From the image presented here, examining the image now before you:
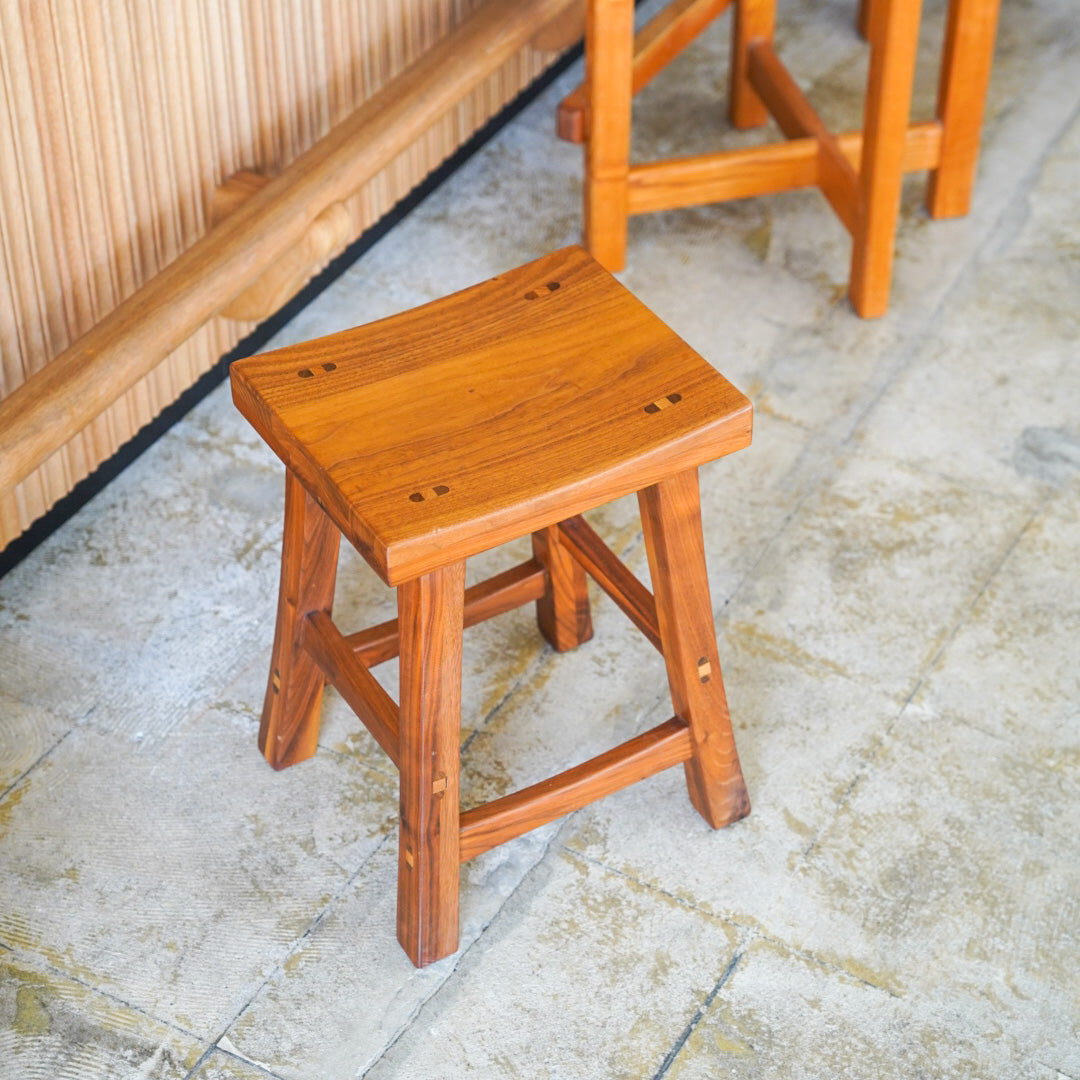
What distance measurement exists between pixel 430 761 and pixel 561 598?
1.64 feet

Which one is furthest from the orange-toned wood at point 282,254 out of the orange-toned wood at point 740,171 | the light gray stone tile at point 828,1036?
the light gray stone tile at point 828,1036

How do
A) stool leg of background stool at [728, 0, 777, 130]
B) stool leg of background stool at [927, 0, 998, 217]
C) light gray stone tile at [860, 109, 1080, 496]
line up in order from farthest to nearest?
stool leg of background stool at [728, 0, 777, 130], stool leg of background stool at [927, 0, 998, 217], light gray stone tile at [860, 109, 1080, 496]

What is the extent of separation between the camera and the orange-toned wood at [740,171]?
2617 millimetres

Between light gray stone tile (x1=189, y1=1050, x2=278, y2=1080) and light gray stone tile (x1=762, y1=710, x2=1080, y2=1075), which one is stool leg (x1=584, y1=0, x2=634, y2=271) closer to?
light gray stone tile (x1=762, y1=710, x2=1080, y2=1075)

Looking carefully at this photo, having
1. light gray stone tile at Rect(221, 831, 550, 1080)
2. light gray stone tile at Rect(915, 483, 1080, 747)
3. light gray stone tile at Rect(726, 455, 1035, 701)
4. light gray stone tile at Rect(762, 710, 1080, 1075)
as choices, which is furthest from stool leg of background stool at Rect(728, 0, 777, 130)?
light gray stone tile at Rect(221, 831, 550, 1080)

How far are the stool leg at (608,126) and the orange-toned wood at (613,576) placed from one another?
2.79 ft

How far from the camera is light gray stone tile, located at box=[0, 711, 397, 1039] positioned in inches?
64.9

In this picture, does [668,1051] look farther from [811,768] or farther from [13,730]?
[13,730]

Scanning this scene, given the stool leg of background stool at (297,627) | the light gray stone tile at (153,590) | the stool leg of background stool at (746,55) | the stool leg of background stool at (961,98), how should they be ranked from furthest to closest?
the stool leg of background stool at (746,55), the stool leg of background stool at (961,98), the light gray stone tile at (153,590), the stool leg of background stool at (297,627)

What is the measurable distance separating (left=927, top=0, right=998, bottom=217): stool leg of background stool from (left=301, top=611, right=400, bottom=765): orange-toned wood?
159 centimetres

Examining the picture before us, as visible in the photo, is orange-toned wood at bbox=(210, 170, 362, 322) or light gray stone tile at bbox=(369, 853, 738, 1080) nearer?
light gray stone tile at bbox=(369, 853, 738, 1080)

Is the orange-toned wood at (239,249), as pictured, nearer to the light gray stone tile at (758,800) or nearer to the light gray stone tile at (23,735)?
the light gray stone tile at (23,735)

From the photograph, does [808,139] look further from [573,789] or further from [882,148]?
[573,789]

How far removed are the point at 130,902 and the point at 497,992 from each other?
43 cm
